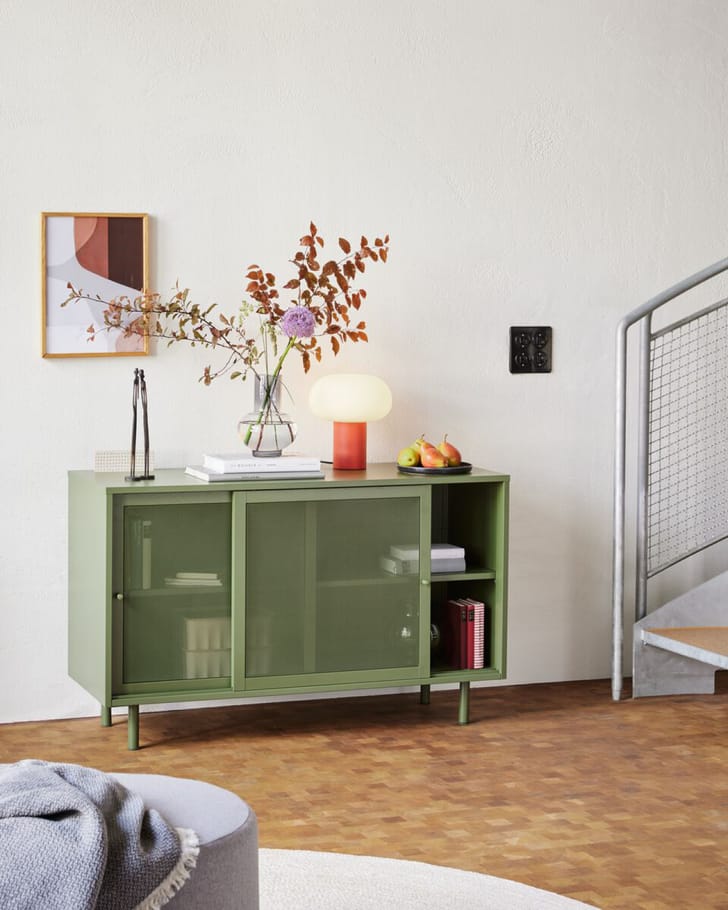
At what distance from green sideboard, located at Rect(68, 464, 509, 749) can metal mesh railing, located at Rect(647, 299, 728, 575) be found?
3.13ft

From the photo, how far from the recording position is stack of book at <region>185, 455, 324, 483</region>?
12.9ft

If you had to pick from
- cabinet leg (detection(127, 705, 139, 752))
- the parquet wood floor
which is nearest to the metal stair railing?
the parquet wood floor

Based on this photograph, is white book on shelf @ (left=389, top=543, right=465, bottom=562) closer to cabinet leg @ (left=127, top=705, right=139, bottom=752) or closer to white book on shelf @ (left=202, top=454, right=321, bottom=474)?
white book on shelf @ (left=202, top=454, right=321, bottom=474)

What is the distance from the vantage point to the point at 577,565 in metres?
4.83

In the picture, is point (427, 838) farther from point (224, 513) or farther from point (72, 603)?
point (72, 603)

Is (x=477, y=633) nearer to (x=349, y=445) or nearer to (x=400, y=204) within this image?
(x=349, y=445)

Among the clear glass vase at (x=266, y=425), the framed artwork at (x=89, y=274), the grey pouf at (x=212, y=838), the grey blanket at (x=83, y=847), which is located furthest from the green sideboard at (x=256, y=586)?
the grey blanket at (x=83, y=847)

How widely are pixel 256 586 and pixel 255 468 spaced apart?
37 centimetres

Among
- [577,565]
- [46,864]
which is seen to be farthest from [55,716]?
[46,864]

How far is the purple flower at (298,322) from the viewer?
3984 millimetres

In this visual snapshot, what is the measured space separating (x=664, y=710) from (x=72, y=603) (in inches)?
80.8

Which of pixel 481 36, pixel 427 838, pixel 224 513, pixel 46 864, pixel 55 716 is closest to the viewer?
pixel 46 864

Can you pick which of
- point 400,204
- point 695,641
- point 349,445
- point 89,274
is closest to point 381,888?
point 349,445

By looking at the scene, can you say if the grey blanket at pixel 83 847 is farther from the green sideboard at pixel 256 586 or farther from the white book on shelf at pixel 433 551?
the white book on shelf at pixel 433 551
